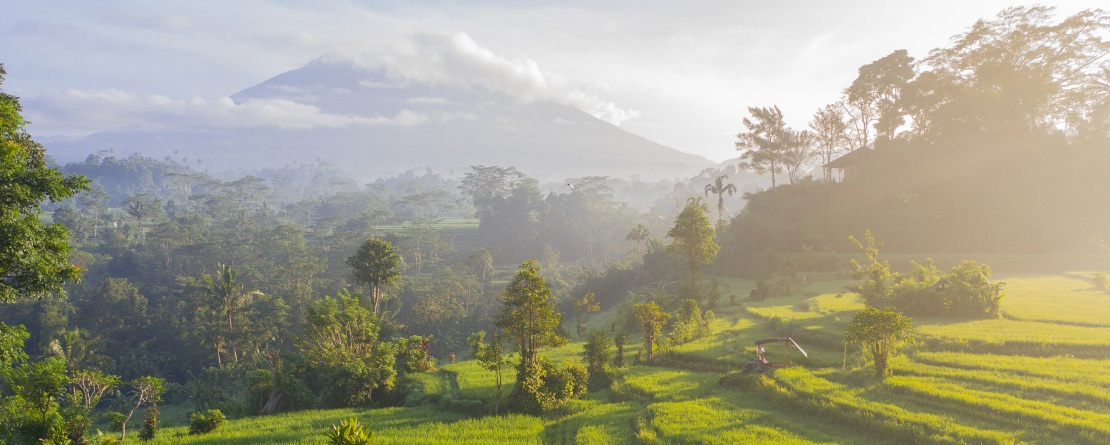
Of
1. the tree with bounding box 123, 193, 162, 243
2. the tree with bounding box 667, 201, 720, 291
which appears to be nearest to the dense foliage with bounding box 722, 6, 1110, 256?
the tree with bounding box 667, 201, 720, 291

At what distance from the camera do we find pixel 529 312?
45.1 feet

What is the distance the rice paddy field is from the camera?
10555 millimetres

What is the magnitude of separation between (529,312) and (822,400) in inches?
299

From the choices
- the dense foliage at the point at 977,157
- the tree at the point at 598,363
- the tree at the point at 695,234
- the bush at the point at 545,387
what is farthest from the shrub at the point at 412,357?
the dense foliage at the point at 977,157

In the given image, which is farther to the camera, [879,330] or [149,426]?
[149,426]

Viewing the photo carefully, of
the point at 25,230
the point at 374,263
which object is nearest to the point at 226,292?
the point at 374,263

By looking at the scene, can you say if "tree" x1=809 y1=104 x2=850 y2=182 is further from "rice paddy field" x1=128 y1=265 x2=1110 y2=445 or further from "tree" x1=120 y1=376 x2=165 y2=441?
"tree" x1=120 y1=376 x2=165 y2=441

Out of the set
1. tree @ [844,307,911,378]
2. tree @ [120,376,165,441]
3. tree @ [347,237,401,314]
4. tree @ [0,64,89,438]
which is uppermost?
tree @ [0,64,89,438]

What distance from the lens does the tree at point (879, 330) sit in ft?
42.4

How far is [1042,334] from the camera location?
49.9ft

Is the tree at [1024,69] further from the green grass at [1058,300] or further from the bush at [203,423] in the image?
the bush at [203,423]

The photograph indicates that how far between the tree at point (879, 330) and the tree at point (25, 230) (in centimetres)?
1779

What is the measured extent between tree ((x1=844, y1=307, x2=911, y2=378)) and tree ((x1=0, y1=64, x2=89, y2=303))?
1779cm

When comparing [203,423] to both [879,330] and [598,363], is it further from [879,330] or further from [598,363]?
[879,330]
